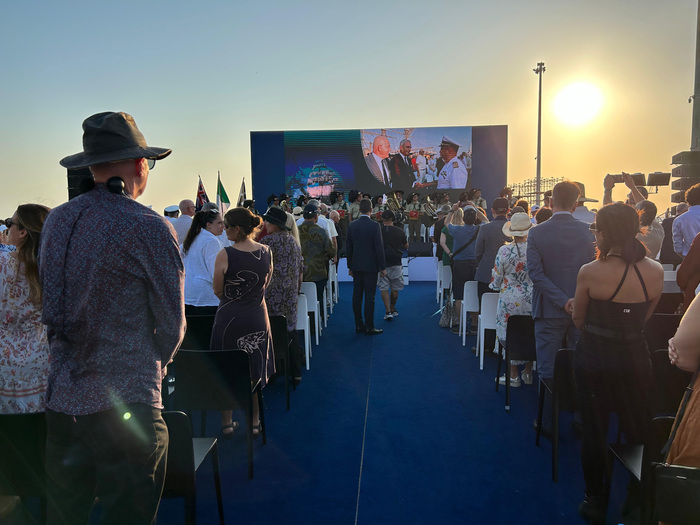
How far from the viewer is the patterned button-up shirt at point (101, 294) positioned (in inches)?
54.4

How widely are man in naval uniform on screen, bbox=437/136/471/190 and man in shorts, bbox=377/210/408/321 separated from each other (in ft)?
35.5

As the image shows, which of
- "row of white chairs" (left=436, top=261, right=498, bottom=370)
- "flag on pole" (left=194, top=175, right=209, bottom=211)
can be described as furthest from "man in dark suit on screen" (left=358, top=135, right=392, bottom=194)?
"row of white chairs" (left=436, top=261, right=498, bottom=370)

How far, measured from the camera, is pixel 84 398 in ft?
4.54

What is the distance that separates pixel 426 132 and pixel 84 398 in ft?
55.9

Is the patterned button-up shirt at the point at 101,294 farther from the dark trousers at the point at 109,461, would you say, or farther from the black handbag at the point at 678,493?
the black handbag at the point at 678,493

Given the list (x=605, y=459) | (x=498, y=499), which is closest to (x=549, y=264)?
(x=605, y=459)

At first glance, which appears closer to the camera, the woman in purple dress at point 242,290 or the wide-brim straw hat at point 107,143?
the wide-brim straw hat at point 107,143

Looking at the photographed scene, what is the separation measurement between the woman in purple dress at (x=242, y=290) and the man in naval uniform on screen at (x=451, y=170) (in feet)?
48.6

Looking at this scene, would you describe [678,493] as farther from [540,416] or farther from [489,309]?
[489,309]

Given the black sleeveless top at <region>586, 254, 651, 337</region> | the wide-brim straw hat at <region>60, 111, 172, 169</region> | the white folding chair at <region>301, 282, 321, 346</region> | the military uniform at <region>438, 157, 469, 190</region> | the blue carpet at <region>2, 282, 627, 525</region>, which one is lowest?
the blue carpet at <region>2, 282, 627, 525</region>

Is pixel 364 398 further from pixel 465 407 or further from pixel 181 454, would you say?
pixel 181 454

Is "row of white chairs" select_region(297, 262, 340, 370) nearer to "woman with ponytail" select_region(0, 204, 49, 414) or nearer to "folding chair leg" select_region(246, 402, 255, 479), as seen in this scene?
"folding chair leg" select_region(246, 402, 255, 479)

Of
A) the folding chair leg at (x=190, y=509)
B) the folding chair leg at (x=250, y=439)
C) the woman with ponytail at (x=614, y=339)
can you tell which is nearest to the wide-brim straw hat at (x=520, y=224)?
the woman with ponytail at (x=614, y=339)

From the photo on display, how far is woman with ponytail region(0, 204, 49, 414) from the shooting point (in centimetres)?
216
